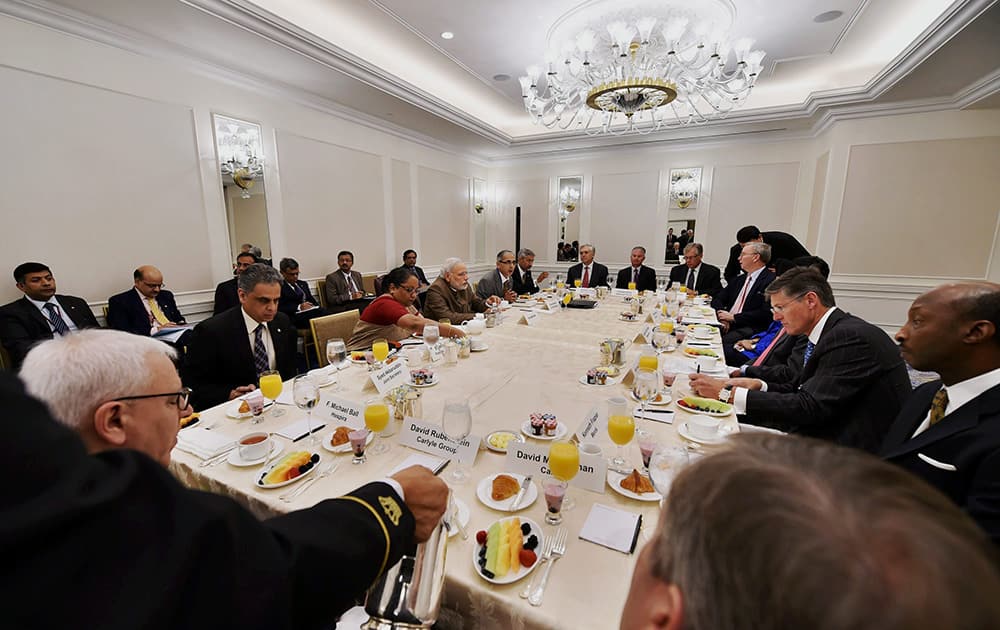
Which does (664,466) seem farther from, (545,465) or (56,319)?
(56,319)

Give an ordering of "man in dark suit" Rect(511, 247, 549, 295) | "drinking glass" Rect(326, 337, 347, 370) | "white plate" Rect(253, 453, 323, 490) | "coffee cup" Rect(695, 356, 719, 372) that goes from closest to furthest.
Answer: "white plate" Rect(253, 453, 323, 490) → "drinking glass" Rect(326, 337, 347, 370) → "coffee cup" Rect(695, 356, 719, 372) → "man in dark suit" Rect(511, 247, 549, 295)

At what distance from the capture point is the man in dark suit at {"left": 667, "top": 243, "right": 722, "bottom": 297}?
5578 millimetres

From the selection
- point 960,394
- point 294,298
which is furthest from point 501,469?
point 294,298

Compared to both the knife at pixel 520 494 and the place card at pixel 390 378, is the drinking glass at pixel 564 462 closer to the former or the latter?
the knife at pixel 520 494

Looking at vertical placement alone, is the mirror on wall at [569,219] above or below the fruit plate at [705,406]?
above

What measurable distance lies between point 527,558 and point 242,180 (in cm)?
491

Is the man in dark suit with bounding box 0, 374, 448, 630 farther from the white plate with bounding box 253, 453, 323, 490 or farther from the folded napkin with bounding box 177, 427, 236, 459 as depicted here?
the folded napkin with bounding box 177, 427, 236, 459

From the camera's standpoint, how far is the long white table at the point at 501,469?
31.9 inches

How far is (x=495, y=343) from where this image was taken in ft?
9.01

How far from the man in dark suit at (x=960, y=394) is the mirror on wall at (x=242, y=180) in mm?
5322

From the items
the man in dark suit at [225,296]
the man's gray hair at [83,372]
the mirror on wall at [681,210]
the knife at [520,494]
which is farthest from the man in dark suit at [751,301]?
the man in dark suit at [225,296]

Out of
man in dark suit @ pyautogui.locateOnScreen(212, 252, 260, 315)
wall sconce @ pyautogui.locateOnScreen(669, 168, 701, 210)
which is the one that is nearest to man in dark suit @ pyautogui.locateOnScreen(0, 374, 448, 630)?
man in dark suit @ pyautogui.locateOnScreen(212, 252, 260, 315)

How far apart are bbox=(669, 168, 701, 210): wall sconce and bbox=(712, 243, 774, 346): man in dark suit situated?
3212 millimetres

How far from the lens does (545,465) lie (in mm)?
1148
